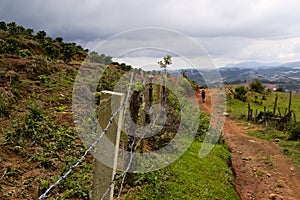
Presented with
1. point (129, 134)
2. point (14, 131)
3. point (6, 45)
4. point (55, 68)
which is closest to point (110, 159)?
point (129, 134)

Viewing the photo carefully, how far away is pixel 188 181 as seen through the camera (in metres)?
4.82

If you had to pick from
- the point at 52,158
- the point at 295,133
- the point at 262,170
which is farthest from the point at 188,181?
the point at 295,133

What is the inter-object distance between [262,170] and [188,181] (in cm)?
415

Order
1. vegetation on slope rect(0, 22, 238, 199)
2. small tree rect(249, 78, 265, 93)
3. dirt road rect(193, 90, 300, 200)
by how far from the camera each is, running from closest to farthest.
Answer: vegetation on slope rect(0, 22, 238, 199) → dirt road rect(193, 90, 300, 200) → small tree rect(249, 78, 265, 93)

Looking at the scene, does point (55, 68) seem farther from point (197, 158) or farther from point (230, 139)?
point (230, 139)

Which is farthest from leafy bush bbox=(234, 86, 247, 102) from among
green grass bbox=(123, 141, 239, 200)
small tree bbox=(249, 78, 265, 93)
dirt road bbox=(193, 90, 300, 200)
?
green grass bbox=(123, 141, 239, 200)

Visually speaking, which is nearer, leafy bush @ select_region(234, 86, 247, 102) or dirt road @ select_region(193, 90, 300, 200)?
dirt road @ select_region(193, 90, 300, 200)

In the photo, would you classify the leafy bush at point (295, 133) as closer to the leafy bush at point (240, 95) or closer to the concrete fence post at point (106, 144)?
the concrete fence post at point (106, 144)

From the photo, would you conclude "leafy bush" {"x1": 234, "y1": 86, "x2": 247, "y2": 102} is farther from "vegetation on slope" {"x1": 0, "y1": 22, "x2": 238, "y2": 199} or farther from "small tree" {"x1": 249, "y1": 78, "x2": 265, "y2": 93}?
"vegetation on slope" {"x1": 0, "y1": 22, "x2": 238, "y2": 199}

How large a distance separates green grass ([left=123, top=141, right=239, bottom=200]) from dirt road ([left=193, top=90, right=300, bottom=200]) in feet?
3.03

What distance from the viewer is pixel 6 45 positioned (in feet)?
34.1

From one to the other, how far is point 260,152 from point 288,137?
2395mm

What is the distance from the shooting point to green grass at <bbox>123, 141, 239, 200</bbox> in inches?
159

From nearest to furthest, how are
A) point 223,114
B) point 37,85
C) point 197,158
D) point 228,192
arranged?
point 228,192
point 197,158
point 37,85
point 223,114
